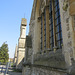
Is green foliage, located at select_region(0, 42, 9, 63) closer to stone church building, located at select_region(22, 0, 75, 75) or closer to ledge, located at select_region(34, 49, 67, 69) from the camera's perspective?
stone church building, located at select_region(22, 0, 75, 75)

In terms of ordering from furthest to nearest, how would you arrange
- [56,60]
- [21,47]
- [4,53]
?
[4,53], [21,47], [56,60]

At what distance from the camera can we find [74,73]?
174 centimetres

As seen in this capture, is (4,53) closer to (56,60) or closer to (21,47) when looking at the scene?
(21,47)

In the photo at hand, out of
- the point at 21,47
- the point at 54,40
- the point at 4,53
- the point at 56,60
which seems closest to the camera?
the point at 56,60

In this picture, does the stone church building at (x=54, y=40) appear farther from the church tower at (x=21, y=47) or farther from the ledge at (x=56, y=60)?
the church tower at (x=21, y=47)

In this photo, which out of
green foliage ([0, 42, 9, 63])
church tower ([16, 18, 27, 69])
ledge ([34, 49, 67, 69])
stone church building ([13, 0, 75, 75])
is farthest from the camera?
green foliage ([0, 42, 9, 63])

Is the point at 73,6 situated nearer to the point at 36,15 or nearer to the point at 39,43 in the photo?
the point at 39,43

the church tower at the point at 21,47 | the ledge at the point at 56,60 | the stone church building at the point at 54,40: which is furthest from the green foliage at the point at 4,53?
the ledge at the point at 56,60

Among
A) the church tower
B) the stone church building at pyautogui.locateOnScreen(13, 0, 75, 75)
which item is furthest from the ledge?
the church tower

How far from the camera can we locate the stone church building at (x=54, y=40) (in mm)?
2201

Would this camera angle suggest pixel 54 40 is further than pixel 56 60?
Yes

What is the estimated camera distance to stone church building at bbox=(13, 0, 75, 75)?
7.22 ft

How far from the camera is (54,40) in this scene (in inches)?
150

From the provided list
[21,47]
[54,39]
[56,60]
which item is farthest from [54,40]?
[21,47]
